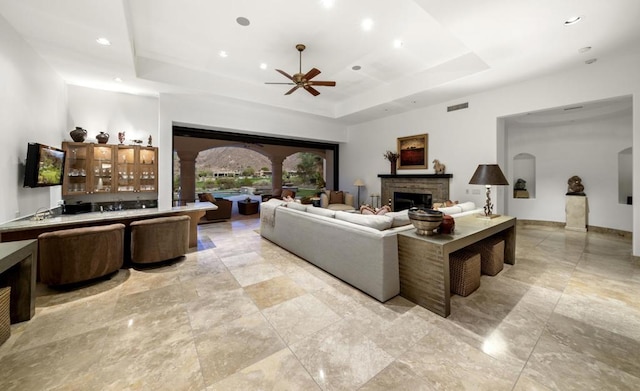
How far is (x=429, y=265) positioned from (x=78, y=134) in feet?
20.8

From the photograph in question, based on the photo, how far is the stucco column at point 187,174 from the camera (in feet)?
32.0

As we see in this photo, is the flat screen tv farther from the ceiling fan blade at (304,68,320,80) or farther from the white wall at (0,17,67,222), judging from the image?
the ceiling fan blade at (304,68,320,80)

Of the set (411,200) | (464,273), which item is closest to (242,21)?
(464,273)

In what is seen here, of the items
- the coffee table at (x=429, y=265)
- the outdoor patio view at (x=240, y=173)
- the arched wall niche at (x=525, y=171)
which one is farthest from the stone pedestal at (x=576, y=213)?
the outdoor patio view at (x=240, y=173)

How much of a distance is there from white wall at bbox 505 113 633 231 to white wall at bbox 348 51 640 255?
18 cm

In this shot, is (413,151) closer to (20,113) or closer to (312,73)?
(312,73)

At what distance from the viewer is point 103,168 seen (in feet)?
16.3

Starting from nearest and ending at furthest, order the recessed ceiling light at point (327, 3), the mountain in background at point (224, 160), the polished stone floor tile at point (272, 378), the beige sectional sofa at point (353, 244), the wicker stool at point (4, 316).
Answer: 1. the polished stone floor tile at point (272, 378)
2. the wicker stool at point (4, 316)
3. the beige sectional sofa at point (353, 244)
4. the recessed ceiling light at point (327, 3)
5. the mountain in background at point (224, 160)

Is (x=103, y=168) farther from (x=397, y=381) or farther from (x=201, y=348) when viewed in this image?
(x=397, y=381)

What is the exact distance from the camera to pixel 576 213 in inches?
242

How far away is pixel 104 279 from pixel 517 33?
6573 millimetres

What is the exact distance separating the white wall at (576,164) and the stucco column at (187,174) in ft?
34.4

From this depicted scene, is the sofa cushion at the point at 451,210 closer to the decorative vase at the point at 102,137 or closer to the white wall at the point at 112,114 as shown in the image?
the white wall at the point at 112,114

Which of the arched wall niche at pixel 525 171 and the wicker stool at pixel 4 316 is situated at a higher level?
the arched wall niche at pixel 525 171
